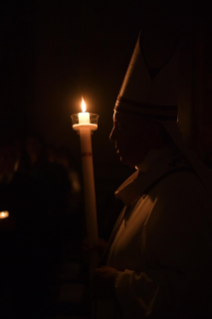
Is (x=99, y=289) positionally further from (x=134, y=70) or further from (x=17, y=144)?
(x=17, y=144)

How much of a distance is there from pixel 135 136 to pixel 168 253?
17.9 inches

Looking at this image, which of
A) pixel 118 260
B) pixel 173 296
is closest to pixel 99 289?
pixel 118 260

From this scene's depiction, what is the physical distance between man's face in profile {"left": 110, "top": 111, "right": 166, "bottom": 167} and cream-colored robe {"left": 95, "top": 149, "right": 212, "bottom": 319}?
125 millimetres

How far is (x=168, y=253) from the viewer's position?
0.78m

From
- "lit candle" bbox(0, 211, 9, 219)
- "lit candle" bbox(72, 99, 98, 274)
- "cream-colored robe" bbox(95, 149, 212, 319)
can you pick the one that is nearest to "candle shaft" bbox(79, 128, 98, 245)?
"lit candle" bbox(72, 99, 98, 274)

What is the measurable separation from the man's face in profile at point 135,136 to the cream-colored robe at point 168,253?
0.12 m

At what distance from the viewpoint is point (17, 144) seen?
7.61 feet

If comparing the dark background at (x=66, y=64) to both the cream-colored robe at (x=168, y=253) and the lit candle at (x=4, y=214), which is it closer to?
the lit candle at (x=4, y=214)

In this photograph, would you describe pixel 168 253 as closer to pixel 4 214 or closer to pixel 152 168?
pixel 152 168

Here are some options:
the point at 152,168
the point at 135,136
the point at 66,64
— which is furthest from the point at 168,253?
the point at 66,64

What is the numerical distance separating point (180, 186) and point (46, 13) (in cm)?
231

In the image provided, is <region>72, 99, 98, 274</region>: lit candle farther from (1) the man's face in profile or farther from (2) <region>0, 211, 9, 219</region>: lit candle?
(2) <region>0, 211, 9, 219</region>: lit candle

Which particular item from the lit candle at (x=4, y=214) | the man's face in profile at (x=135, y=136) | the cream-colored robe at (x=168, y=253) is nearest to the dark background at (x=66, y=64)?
the lit candle at (x=4, y=214)

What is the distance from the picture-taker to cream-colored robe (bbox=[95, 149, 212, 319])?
0.76 meters
